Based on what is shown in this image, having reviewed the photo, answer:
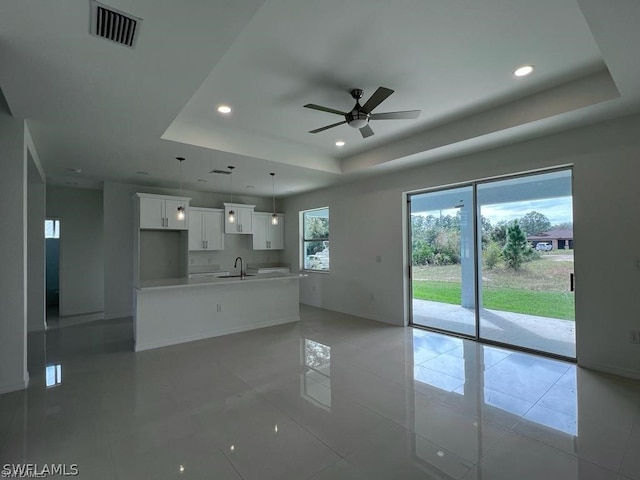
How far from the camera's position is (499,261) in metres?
4.42

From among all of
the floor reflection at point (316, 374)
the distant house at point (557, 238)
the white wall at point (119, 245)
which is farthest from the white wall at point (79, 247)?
the distant house at point (557, 238)

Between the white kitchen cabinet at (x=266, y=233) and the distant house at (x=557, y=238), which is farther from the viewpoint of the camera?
the white kitchen cabinet at (x=266, y=233)

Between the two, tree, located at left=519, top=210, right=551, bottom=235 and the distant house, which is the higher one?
tree, located at left=519, top=210, right=551, bottom=235

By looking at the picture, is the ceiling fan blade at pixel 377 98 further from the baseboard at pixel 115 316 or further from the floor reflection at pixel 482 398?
the baseboard at pixel 115 316

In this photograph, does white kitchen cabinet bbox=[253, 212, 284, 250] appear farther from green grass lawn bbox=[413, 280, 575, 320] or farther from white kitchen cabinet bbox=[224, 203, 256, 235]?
green grass lawn bbox=[413, 280, 575, 320]

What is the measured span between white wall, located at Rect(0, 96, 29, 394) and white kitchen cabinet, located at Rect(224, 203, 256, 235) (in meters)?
4.09

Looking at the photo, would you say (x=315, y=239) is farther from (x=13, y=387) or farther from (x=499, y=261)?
(x=13, y=387)

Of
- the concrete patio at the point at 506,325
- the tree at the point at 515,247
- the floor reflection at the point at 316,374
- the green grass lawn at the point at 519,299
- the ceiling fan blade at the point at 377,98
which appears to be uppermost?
the ceiling fan blade at the point at 377,98

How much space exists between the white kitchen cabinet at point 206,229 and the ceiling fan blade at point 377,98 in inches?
199

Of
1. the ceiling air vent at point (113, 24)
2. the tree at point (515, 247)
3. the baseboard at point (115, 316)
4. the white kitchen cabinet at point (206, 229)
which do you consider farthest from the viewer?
the white kitchen cabinet at point (206, 229)

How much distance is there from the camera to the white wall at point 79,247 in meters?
6.60

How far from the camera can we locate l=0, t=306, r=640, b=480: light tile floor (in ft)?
6.54

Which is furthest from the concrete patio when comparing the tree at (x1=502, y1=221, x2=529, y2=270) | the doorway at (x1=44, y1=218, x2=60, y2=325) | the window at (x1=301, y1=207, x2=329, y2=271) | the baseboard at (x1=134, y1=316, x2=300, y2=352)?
the doorway at (x1=44, y1=218, x2=60, y2=325)

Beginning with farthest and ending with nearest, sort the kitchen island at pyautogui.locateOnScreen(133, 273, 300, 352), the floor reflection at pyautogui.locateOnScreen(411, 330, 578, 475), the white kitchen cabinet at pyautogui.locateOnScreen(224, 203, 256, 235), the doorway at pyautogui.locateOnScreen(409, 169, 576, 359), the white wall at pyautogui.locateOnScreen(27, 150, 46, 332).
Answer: the white kitchen cabinet at pyautogui.locateOnScreen(224, 203, 256, 235) → the white wall at pyautogui.locateOnScreen(27, 150, 46, 332) → the kitchen island at pyautogui.locateOnScreen(133, 273, 300, 352) → the doorway at pyautogui.locateOnScreen(409, 169, 576, 359) → the floor reflection at pyautogui.locateOnScreen(411, 330, 578, 475)
